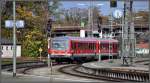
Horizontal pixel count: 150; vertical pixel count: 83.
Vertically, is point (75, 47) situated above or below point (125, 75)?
above

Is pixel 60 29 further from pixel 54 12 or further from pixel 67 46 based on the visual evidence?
pixel 67 46

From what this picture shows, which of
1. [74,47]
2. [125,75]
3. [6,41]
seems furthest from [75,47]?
[6,41]

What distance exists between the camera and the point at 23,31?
3361 inches

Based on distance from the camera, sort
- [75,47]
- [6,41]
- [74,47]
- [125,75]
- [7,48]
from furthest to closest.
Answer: [6,41] < [7,48] < [75,47] < [74,47] < [125,75]

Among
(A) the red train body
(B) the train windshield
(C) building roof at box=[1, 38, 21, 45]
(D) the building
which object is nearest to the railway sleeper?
(A) the red train body

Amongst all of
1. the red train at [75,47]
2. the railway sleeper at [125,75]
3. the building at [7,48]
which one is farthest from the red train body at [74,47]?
the building at [7,48]

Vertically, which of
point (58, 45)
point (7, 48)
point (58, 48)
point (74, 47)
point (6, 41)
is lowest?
point (7, 48)

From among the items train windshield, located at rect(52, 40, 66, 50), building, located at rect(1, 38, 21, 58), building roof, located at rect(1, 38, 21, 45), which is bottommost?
building, located at rect(1, 38, 21, 58)

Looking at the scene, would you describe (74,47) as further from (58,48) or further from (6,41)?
(6,41)

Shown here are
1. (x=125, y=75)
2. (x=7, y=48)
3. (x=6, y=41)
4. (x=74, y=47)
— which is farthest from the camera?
(x=6, y=41)

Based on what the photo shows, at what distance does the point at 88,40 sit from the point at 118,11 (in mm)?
21515

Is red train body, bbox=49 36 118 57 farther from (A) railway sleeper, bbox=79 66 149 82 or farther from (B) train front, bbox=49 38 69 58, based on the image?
(A) railway sleeper, bbox=79 66 149 82

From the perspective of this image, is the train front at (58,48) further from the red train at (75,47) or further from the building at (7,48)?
the building at (7,48)

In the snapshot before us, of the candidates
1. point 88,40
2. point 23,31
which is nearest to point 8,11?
point 23,31
